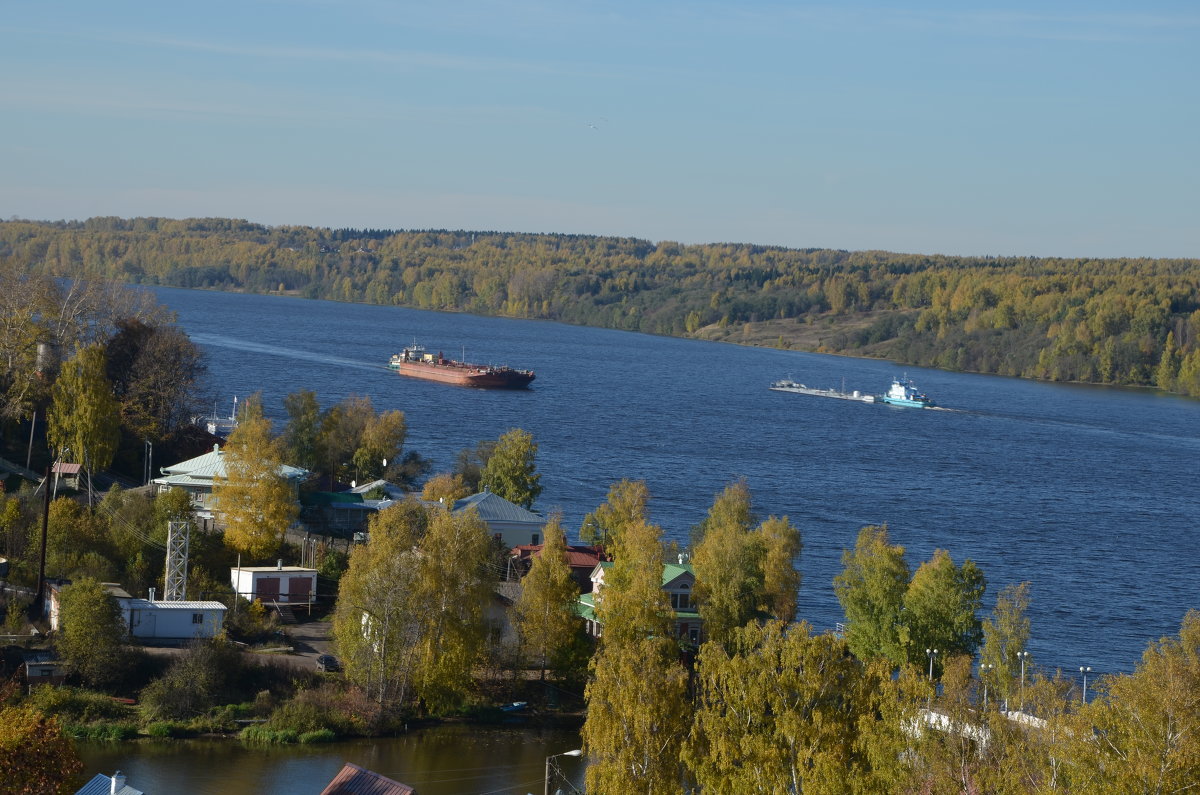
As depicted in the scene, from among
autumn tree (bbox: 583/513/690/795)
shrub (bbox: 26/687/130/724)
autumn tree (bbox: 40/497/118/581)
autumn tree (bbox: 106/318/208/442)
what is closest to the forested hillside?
autumn tree (bbox: 106/318/208/442)

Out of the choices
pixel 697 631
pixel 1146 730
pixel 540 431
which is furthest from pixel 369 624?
pixel 540 431

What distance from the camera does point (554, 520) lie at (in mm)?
26750

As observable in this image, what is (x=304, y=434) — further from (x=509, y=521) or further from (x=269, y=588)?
(x=269, y=588)

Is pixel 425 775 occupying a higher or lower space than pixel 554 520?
lower

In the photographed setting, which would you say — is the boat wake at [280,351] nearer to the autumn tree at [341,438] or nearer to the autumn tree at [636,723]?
the autumn tree at [341,438]

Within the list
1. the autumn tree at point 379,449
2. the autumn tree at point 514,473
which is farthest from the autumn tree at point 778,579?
the autumn tree at point 379,449

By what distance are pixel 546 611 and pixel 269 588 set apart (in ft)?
17.7

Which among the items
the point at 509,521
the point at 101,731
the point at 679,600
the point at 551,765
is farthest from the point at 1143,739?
the point at 509,521

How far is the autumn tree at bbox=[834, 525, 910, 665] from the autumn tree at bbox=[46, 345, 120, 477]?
15839 mm

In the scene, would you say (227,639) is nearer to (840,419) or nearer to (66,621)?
(66,621)

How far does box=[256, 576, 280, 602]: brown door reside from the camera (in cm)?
2583

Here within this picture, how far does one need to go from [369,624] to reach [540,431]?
121ft

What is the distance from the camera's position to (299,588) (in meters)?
26.1

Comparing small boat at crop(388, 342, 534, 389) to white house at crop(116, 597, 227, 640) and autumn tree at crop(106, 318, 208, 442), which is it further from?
white house at crop(116, 597, 227, 640)
